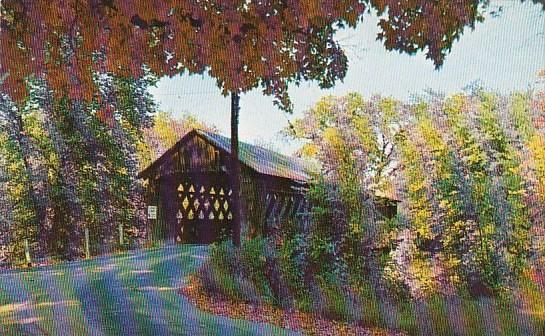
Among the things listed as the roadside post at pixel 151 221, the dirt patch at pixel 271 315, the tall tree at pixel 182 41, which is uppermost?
the tall tree at pixel 182 41

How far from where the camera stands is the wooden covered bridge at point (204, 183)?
1.57m

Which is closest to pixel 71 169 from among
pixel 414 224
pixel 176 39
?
pixel 176 39

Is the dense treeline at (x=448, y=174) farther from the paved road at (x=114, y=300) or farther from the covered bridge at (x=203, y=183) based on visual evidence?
the paved road at (x=114, y=300)

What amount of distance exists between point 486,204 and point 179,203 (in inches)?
34.6

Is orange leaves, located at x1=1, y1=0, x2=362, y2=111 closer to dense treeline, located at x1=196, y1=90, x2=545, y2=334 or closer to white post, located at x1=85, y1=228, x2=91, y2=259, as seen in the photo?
dense treeline, located at x1=196, y1=90, x2=545, y2=334

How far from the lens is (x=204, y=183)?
161 cm

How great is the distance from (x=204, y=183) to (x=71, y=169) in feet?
1.46

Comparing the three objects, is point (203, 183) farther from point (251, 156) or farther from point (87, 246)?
point (87, 246)

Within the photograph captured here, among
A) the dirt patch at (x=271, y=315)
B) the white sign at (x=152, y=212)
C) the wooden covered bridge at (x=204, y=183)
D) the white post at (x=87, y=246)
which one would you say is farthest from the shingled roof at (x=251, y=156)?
the dirt patch at (x=271, y=315)

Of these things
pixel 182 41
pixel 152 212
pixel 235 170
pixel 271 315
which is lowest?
pixel 271 315

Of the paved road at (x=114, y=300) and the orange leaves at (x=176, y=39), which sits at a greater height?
the orange leaves at (x=176, y=39)

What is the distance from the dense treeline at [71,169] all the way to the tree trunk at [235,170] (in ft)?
0.90

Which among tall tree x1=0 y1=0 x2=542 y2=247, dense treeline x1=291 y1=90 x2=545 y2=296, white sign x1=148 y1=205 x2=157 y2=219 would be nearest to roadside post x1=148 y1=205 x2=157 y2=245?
white sign x1=148 y1=205 x2=157 y2=219

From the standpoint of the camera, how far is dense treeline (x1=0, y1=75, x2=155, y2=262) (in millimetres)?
1585
